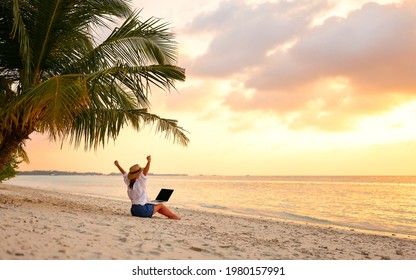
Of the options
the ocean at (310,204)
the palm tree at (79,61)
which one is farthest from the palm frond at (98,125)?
the ocean at (310,204)

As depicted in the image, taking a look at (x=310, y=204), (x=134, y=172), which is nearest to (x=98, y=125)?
(x=134, y=172)

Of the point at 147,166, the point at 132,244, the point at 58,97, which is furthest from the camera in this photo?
the point at 147,166

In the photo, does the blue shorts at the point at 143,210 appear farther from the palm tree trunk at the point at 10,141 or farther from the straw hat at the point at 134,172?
the palm tree trunk at the point at 10,141

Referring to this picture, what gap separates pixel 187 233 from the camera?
23.5ft

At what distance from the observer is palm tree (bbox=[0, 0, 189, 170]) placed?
8203mm

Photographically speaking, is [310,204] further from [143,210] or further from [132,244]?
[132,244]

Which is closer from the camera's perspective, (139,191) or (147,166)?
(147,166)

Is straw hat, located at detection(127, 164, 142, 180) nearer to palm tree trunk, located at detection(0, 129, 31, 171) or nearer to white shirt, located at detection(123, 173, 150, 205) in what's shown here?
white shirt, located at detection(123, 173, 150, 205)

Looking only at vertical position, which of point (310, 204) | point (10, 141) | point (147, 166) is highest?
point (10, 141)

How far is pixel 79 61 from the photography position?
963cm

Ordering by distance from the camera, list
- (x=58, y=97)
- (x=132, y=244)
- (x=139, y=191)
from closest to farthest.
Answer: (x=132, y=244)
(x=58, y=97)
(x=139, y=191)

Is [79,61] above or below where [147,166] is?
above
